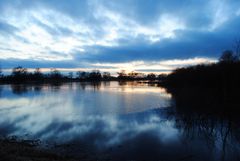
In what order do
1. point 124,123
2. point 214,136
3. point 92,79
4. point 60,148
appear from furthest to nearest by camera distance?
1. point 92,79
2. point 124,123
3. point 214,136
4. point 60,148

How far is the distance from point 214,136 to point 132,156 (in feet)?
17.5

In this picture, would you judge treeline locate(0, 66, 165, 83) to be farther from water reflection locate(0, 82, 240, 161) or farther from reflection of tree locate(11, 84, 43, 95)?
water reflection locate(0, 82, 240, 161)

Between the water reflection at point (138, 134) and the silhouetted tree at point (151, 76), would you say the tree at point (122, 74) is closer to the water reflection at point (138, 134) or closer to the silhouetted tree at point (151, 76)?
the silhouetted tree at point (151, 76)

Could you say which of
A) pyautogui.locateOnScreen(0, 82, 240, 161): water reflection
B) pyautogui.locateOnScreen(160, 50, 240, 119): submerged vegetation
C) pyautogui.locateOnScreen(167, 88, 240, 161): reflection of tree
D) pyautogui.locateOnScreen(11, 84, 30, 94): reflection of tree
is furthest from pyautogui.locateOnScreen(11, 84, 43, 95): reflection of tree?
pyautogui.locateOnScreen(167, 88, 240, 161): reflection of tree

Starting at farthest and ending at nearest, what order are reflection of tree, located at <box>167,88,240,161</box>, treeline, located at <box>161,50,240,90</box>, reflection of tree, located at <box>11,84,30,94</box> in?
reflection of tree, located at <box>11,84,30,94</box>
treeline, located at <box>161,50,240,90</box>
reflection of tree, located at <box>167,88,240,161</box>

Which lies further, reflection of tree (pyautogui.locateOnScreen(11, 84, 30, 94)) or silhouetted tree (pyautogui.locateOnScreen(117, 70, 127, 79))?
silhouetted tree (pyautogui.locateOnScreen(117, 70, 127, 79))

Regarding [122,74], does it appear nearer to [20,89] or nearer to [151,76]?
[151,76]

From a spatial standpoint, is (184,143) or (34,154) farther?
(184,143)

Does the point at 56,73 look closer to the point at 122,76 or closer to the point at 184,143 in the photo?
the point at 122,76

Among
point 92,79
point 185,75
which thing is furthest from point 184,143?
point 92,79

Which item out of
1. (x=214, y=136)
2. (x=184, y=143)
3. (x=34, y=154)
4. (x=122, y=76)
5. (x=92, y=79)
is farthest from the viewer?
(x=122, y=76)

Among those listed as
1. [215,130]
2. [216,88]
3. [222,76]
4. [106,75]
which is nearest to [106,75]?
[106,75]

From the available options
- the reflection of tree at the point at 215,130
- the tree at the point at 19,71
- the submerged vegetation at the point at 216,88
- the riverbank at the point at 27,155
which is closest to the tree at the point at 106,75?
the tree at the point at 19,71

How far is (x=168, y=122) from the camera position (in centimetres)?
1623
